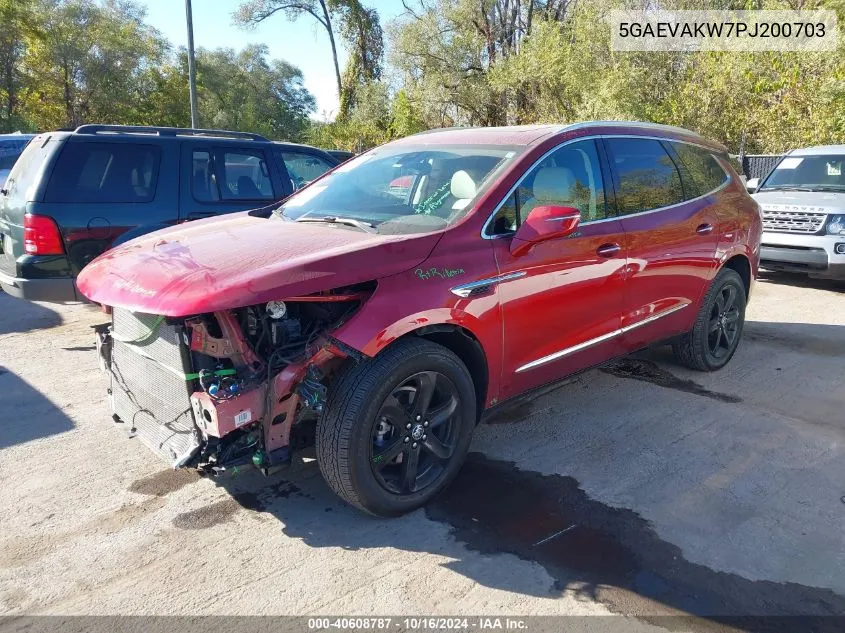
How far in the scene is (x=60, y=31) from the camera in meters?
Result: 27.5

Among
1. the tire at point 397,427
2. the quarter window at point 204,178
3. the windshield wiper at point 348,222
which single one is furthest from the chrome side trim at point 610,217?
the quarter window at point 204,178

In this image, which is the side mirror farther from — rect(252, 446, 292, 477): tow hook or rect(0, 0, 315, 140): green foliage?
rect(0, 0, 315, 140): green foliage

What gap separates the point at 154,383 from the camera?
10.4 feet

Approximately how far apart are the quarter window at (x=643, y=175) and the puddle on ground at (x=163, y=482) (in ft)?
10.1

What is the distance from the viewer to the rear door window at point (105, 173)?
5555 mm

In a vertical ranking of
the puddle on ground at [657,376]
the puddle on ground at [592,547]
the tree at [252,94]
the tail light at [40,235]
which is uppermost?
the tree at [252,94]

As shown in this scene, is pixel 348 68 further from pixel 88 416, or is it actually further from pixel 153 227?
pixel 88 416

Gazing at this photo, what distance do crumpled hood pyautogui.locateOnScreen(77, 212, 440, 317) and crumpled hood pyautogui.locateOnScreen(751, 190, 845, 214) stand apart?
24.5 ft

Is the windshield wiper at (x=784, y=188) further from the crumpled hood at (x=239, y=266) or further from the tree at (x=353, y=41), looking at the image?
the tree at (x=353, y=41)

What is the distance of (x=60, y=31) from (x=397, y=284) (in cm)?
3138

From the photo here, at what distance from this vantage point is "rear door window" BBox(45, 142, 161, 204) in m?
5.55

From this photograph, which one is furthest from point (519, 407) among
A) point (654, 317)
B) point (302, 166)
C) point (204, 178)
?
point (302, 166)

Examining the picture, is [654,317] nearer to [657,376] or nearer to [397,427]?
[657,376]

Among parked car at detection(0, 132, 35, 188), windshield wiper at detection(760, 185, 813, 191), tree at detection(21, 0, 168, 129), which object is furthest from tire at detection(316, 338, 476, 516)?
tree at detection(21, 0, 168, 129)
